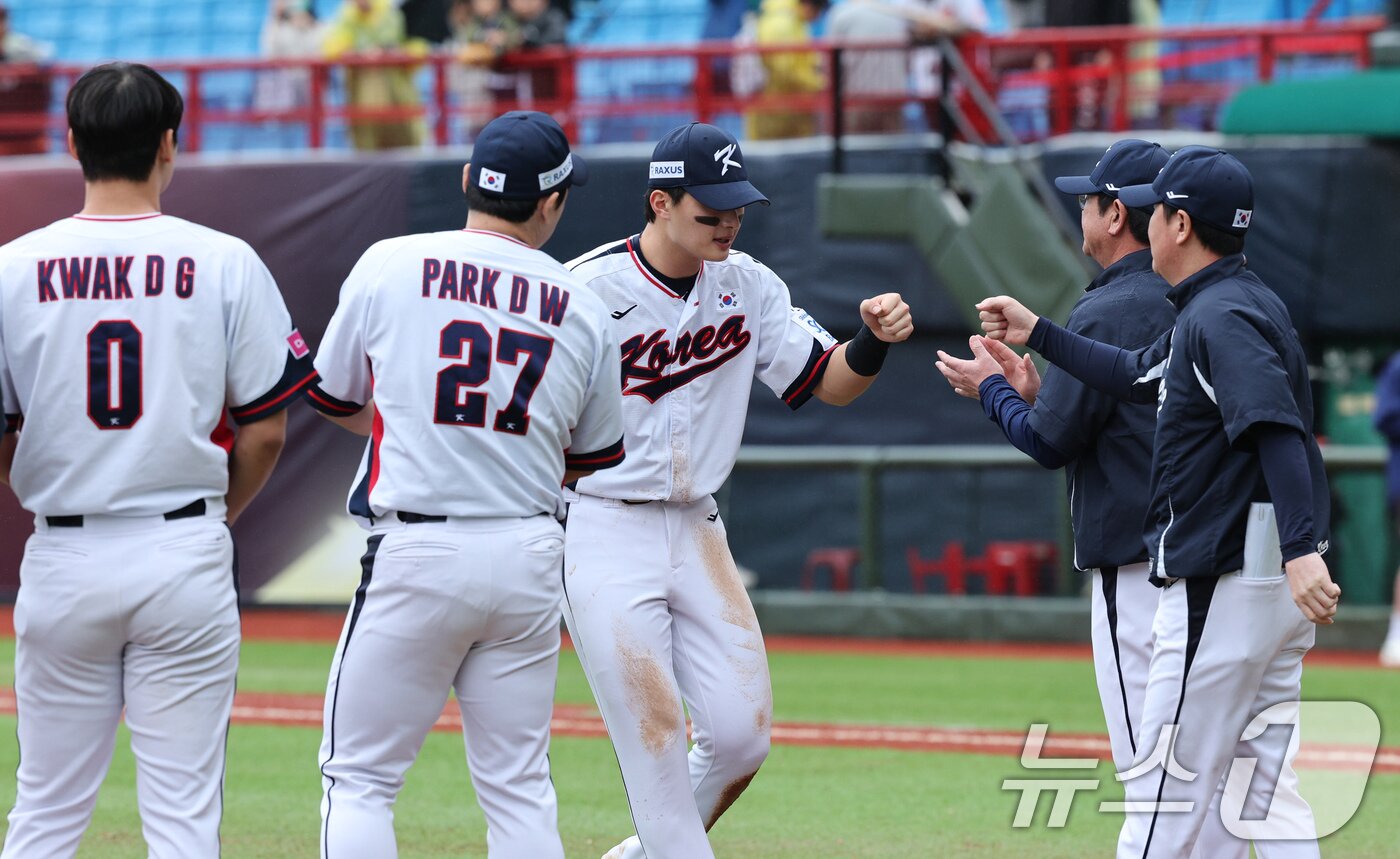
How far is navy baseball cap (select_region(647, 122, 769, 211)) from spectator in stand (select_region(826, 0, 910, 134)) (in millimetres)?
8734

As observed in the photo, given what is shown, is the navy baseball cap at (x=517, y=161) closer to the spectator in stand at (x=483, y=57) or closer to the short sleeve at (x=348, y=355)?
the short sleeve at (x=348, y=355)

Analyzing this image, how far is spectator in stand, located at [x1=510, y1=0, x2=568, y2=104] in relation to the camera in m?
15.0

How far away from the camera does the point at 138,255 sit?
393 cm

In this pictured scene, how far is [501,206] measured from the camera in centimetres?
427

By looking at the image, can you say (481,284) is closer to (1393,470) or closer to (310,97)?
(1393,470)

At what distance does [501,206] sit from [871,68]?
388 inches

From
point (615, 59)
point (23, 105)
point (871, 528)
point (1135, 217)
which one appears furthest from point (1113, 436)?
point (23, 105)

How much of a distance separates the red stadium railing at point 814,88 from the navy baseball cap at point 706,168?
8338mm

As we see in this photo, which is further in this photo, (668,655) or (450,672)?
(668,655)

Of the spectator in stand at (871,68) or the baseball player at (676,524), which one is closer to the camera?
the baseball player at (676,524)

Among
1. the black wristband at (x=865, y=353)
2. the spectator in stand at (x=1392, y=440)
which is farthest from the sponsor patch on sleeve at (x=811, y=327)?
the spectator in stand at (x=1392, y=440)

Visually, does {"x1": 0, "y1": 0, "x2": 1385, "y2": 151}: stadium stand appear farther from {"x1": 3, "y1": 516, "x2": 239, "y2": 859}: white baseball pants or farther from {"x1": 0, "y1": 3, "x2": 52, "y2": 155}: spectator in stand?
{"x1": 3, "y1": 516, "x2": 239, "y2": 859}: white baseball pants

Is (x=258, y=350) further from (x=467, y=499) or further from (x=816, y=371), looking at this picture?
(x=816, y=371)

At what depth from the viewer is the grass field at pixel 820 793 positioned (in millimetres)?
6359
